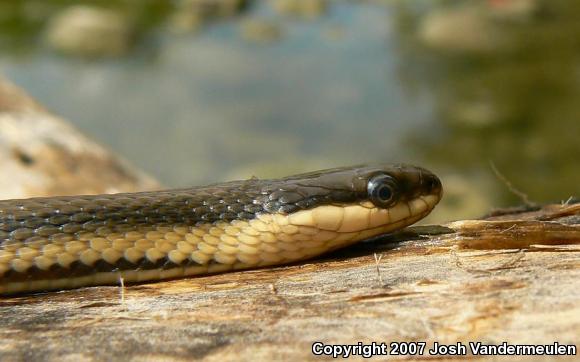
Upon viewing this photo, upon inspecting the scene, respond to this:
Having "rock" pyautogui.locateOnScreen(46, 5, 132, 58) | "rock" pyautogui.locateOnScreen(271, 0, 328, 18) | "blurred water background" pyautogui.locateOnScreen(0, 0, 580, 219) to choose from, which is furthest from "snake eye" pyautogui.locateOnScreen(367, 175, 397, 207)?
"rock" pyautogui.locateOnScreen(271, 0, 328, 18)

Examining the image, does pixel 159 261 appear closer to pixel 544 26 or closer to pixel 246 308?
pixel 246 308

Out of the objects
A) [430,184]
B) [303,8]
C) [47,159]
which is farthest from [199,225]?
[303,8]

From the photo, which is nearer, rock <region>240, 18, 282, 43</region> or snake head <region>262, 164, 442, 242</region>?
snake head <region>262, 164, 442, 242</region>

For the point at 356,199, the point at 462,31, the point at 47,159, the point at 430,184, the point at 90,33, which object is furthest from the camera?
the point at 90,33

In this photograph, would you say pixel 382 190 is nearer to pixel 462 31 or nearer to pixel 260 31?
pixel 462 31

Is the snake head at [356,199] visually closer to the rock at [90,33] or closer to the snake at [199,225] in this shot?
the snake at [199,225]

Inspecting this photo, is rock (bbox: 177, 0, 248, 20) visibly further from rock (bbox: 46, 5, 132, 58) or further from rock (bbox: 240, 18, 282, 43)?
rock (bbox: 46, 5, 132, 58)

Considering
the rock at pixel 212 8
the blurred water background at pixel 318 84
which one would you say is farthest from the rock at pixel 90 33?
the rock at pixel 212 8

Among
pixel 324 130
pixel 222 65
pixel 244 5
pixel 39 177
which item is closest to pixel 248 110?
pixel 324 130
